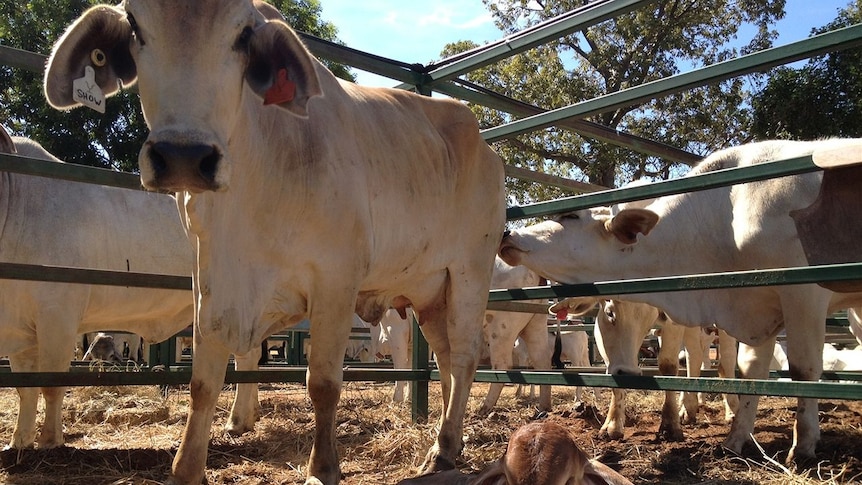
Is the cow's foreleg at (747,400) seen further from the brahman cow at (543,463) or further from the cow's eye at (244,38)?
the cow's eye at (244,38)

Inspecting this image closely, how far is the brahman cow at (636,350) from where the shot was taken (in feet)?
18.6

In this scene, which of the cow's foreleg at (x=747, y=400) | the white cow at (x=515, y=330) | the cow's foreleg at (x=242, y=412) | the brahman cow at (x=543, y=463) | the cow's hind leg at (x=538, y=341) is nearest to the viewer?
the brahman cow at (x=543, y=463)

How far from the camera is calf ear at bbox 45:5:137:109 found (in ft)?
9.97

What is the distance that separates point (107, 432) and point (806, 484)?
4.58 m

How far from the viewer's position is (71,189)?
5.54 m

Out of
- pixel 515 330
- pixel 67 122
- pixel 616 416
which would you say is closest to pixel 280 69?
pixel 616 416

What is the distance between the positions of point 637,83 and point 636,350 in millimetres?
15148

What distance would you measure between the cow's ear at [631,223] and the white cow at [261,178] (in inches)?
63.9

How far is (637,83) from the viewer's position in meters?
20.0

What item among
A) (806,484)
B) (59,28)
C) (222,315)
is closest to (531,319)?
(806,484)

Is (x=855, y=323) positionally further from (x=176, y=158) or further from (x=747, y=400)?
(x=176, y=158)

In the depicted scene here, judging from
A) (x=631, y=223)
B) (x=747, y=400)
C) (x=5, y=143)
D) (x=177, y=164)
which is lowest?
(x=747, y=400)

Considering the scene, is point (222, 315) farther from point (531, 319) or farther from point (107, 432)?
point (531, 319)

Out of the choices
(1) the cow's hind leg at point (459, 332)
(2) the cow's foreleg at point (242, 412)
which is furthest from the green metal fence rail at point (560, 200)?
(2) the cow's foreleg at point (242, 412)
